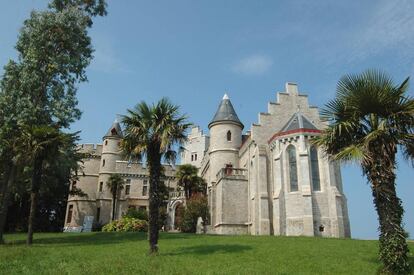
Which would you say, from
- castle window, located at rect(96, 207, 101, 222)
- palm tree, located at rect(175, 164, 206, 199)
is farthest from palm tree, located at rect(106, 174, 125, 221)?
palm tree, located at rect(175, 164, 206, 199)

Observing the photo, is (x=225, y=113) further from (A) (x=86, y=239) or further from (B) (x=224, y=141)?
(A) (x=86, y=239)

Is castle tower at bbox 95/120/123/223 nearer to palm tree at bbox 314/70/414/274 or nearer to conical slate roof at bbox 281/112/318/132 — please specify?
conical slate roof at bbox 281/112/318/132

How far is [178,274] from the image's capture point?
11047 mm

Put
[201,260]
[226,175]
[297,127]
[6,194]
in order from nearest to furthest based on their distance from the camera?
[201,260] → [6,194] → [297,127] → [226,175]

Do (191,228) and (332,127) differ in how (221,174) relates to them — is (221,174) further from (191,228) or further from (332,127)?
(332,127)

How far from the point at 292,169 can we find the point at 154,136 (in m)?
17.7

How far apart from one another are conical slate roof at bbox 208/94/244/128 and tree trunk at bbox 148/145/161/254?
24.8 metres

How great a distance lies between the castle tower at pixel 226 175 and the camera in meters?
34.5

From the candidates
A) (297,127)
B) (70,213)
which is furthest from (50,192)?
(297,127)

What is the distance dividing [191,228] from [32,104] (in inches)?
720

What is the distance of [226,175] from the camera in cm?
3594

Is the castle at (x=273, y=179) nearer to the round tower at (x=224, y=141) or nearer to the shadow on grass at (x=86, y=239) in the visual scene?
the round tower at (x=224, y=141)

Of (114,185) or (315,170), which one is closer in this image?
(315,170)

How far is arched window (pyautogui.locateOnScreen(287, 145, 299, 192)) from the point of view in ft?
102
